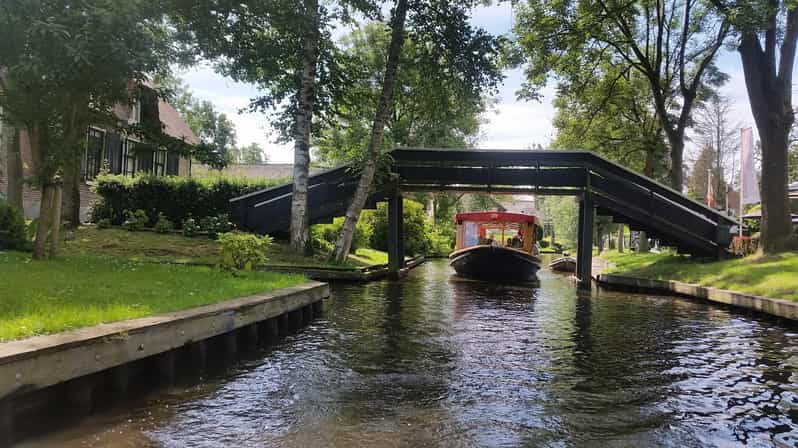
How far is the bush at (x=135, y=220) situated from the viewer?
1802cm

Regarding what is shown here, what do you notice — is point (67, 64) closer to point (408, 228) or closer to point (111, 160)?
point (111, 160)

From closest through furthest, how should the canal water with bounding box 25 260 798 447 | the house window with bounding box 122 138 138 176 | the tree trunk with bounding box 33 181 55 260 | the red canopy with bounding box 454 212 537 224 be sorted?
the canal water with bounding box 25 260 798 447 → the tree trunk with bounding box 33 181 55 260 → the red canopy with bounding box 454 212 537 224 → the house window with bounding box 122 138 138 176

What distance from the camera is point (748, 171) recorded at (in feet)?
53.3

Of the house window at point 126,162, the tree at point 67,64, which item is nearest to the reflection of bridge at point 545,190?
the tree at point 67,64

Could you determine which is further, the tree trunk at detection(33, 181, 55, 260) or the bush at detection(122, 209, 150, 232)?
the bush at detection(122, 209, 150, 232)

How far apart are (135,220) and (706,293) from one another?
16911 mm

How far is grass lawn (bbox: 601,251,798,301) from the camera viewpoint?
1194cm

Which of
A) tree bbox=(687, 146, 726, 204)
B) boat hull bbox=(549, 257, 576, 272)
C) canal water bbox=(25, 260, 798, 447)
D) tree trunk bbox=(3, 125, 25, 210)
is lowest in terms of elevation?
canal water bbox=(25, 260, 798, 447)

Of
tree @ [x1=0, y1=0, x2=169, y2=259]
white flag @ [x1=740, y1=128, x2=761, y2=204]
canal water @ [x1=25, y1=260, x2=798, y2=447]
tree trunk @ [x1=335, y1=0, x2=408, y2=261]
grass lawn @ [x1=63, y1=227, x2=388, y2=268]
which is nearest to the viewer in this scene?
canal water @ [x1=25, y1=260, x2=798, y2=447]

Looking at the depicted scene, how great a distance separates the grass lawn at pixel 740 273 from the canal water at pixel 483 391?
1.80m

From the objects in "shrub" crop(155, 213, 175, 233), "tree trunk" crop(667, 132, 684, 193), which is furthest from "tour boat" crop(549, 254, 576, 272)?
"shrub" crop(155, 213, 175, 233)

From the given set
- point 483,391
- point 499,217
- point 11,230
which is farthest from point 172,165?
point 483,391

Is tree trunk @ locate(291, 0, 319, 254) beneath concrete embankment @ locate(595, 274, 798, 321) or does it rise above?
above

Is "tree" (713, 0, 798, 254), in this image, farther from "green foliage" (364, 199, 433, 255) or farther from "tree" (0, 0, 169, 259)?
"green foliage" (364, 199, 433, 255)
